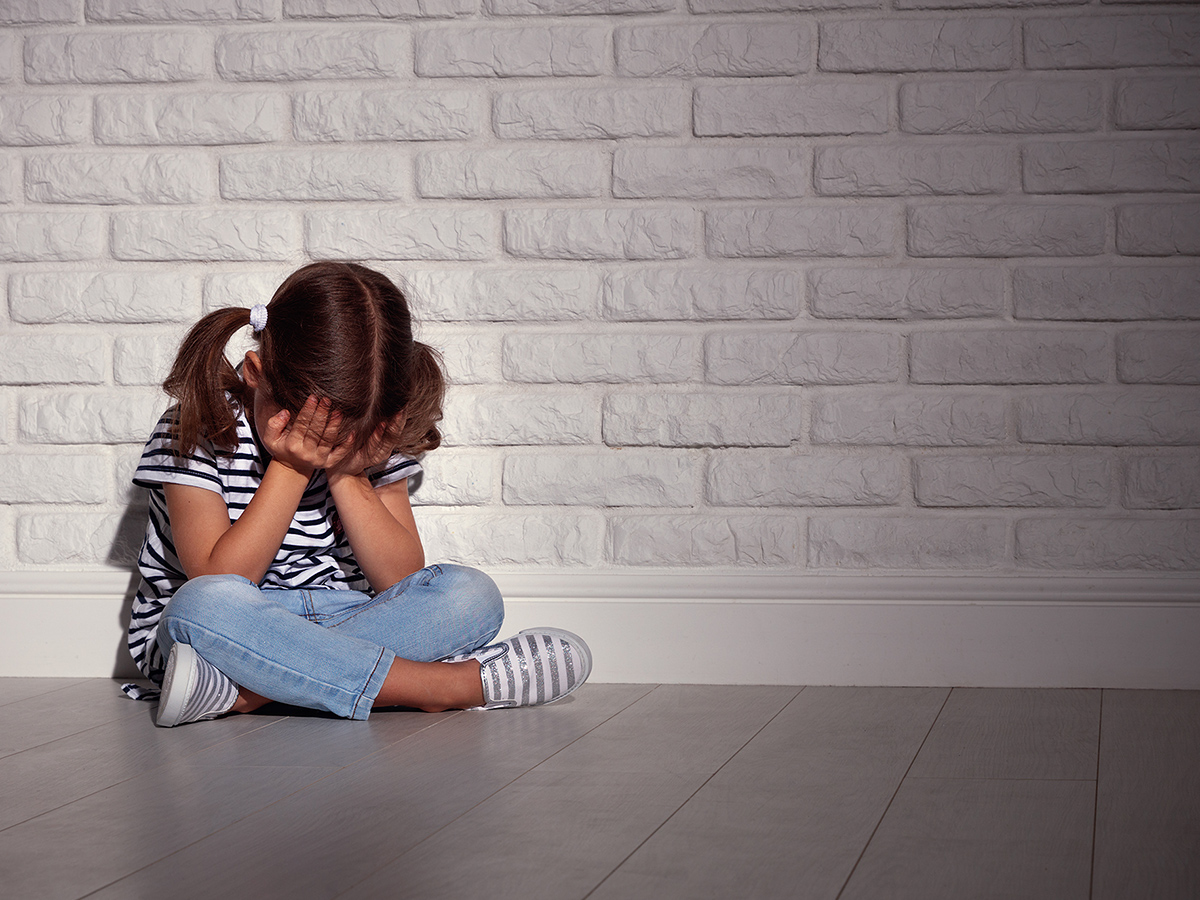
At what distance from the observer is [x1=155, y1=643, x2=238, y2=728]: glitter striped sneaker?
5.00 ft

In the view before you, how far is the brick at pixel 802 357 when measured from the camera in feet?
6.24

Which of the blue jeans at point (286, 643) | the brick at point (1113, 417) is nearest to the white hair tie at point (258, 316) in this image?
the blue jeans at point (286, 643)

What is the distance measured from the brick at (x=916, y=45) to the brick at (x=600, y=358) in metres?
0.51

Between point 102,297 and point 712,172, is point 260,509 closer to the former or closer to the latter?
point 102,297

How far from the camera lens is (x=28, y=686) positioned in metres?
1.89

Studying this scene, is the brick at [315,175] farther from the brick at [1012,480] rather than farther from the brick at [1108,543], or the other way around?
the brick at [1108,543]

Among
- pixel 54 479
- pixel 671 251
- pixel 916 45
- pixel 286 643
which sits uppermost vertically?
pixel 916 45

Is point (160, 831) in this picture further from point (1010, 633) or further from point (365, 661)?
point (1010, 633)

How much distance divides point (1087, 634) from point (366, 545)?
3.67ft

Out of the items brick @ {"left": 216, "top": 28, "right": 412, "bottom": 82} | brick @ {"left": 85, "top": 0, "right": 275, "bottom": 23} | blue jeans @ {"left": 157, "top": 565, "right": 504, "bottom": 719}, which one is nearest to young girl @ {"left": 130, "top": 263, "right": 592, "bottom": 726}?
blue jeans @ {"left": 157, "top": 565, "right": 504, "bottom": 719}

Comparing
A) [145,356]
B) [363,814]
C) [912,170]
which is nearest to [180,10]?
[145,356]

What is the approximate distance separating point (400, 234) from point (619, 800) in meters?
1.11

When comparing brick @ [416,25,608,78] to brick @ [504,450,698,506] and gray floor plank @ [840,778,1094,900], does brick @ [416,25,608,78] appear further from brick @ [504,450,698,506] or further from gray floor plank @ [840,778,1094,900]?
gray floor plank @ [840,778,1094,900]

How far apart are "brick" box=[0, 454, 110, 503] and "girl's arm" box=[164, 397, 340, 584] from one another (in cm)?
38
